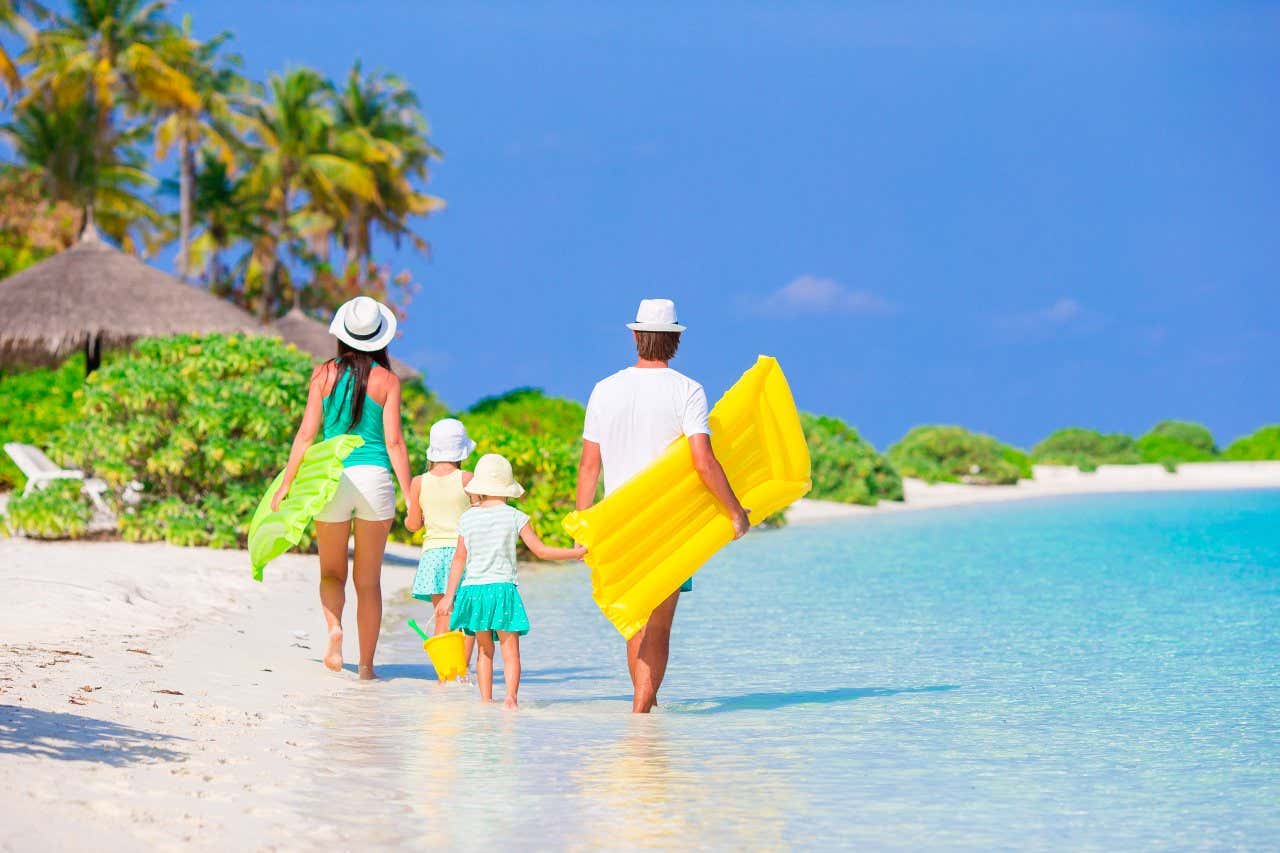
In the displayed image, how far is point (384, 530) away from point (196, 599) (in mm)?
3787

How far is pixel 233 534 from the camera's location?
14680mm

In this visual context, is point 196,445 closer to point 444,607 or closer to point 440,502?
point 440,502

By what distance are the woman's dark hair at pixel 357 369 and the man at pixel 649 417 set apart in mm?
1340

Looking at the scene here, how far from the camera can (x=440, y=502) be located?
8312mm

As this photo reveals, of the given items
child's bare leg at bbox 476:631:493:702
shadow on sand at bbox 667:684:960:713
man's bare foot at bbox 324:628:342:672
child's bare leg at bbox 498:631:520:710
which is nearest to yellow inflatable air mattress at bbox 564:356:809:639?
child's bare leg at bbox 498:631:520:710

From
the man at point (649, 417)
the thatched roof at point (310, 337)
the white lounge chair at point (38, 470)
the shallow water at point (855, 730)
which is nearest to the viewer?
the shallow water at point (855, 730)

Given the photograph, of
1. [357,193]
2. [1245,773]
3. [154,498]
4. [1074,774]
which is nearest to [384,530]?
[1074,774]

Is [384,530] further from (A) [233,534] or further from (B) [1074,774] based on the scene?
(A) [233,534]

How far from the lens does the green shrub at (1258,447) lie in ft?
197

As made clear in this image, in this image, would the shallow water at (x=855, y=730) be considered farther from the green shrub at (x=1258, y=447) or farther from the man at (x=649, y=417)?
the green shrub at (x=1258, y=447)

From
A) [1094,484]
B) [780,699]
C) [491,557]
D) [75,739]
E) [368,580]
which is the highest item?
[1094,484]

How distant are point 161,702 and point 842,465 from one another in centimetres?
2854

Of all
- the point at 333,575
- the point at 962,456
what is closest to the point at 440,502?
the point at 333,575

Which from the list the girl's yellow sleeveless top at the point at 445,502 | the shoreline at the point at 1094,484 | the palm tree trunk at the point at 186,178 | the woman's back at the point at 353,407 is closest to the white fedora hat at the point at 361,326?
the woman's back at the point at 353,407
